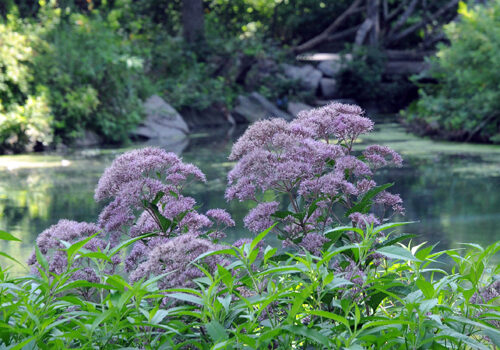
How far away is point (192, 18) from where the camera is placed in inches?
621

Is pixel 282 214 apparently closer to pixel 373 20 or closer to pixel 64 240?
pixel 64 240

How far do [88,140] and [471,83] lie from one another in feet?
19.5

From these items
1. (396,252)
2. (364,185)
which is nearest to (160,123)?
(364,185)

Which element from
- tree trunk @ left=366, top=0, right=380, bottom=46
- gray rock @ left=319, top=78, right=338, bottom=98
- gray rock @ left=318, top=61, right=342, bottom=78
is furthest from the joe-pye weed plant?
tree trunk @ left=366, top=0, right=380, bottom=46

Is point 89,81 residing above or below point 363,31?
below

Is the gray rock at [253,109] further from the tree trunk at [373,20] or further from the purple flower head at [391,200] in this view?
the purple flower head at [391,200]

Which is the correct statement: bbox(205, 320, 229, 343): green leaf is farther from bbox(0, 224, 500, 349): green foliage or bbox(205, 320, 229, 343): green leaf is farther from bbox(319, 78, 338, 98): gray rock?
bbox(319, 78, 338, 98): gray rock

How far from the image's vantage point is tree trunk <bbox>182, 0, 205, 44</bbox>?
51.7ft

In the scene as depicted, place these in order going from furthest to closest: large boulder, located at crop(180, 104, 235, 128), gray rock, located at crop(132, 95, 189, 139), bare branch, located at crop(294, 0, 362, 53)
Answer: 1. bare branch, located at crop(294, 0, 362, 53)
2. large boulder, located at crop(180, 104, 235, 128)
3. gray rock, located at crop(132, 95, 189, 139)

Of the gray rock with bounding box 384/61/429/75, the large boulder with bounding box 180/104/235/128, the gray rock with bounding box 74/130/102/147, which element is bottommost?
the large boulder with bounding box 180/104/235/128

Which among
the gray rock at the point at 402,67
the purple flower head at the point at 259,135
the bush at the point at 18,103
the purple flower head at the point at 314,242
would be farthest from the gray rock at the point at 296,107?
the purple flower head at the point at 314,242

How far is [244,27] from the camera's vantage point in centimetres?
1848

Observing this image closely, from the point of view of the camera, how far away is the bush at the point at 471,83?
927 cm

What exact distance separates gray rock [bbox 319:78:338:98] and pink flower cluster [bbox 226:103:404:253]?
13.7 meters
